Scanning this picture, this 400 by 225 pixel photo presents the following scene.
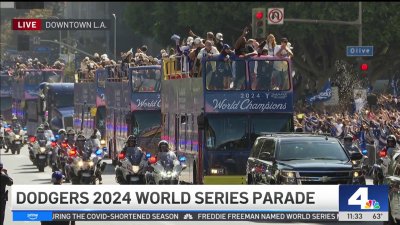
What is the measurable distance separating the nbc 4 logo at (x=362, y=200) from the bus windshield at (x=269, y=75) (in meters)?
12.2

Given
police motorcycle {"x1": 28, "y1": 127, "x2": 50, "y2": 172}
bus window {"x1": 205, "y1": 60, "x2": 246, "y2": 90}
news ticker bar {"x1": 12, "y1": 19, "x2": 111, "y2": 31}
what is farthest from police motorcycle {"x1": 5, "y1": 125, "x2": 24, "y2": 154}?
bus window {"x1": 205, "y1": 60, "x2": 246, "y2": 90}

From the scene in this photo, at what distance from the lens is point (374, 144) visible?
35.8 m

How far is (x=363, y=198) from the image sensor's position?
17219 millimetres

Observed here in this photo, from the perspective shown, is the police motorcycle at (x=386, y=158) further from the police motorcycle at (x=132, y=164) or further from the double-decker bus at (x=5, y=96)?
the double-decker bus at (x=5, y=96)

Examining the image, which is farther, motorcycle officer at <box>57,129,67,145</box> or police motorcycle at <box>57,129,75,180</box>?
motorcycle officer at <box>57,129,67,145</box>

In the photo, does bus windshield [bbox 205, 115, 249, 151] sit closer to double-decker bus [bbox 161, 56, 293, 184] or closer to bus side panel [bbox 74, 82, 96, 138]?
double-decker bus [bbox 161, 56, 293, 184]

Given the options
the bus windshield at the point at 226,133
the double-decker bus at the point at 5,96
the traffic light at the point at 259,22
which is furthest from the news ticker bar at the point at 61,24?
the double-decker bus at the point at 5,96

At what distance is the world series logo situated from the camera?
17.1 meters

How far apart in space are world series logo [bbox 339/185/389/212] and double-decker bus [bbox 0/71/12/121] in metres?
64.6

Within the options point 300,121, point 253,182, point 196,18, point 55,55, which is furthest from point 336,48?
point 55,55

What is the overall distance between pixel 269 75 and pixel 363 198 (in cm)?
1235

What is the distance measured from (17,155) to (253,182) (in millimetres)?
34877

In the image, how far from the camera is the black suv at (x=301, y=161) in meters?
23.2

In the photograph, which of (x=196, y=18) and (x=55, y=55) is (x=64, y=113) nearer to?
(x=196, y=18)
